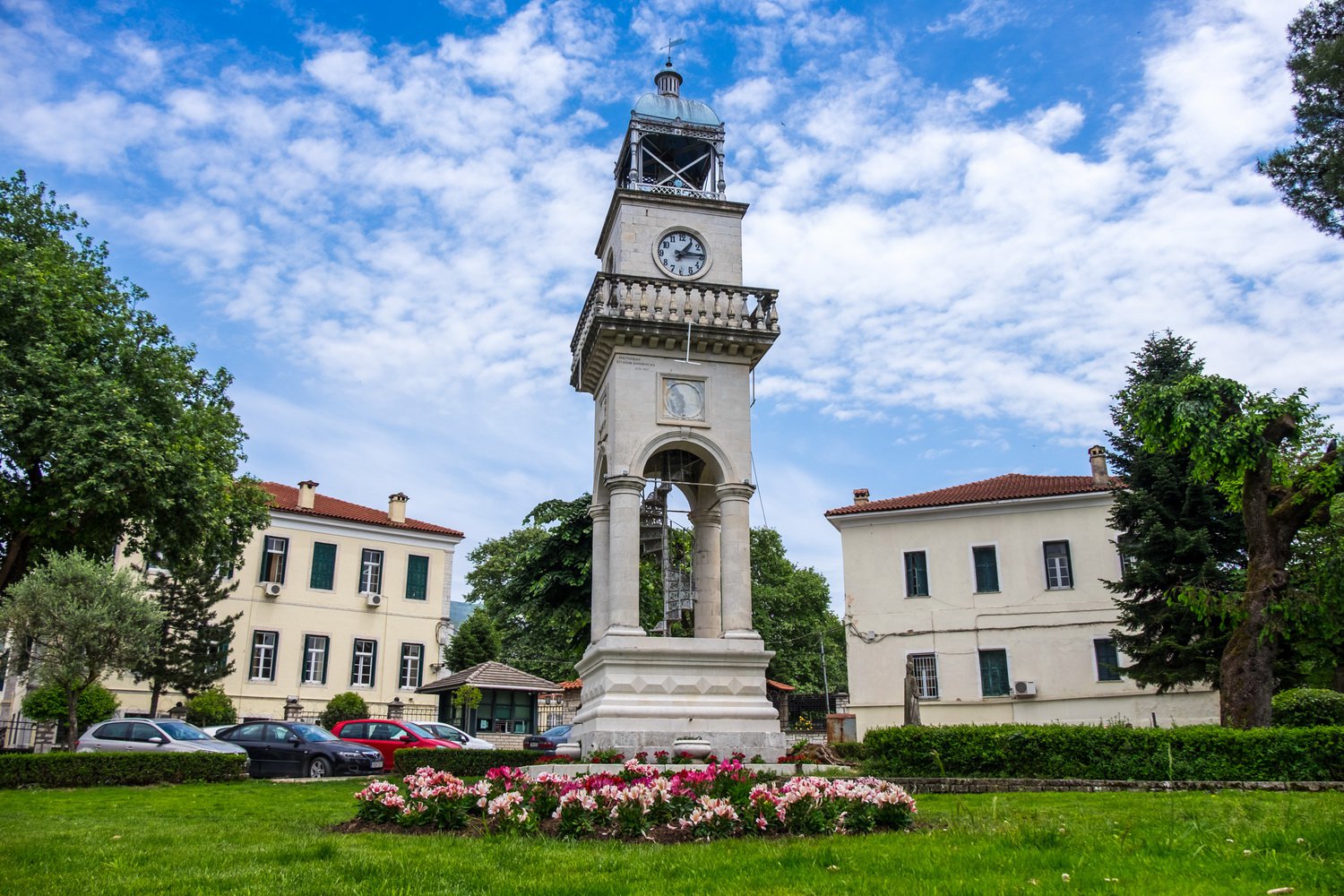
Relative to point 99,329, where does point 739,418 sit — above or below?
below

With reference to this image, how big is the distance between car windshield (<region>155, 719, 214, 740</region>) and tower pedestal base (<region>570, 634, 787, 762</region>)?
35.3 feet

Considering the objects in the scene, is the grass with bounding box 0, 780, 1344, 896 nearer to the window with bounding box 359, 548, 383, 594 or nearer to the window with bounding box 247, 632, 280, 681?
the window with bounding box 247, 632, 280, 681

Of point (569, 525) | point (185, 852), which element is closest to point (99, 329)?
point (569, 525)

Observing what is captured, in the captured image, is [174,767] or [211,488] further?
[211,488]

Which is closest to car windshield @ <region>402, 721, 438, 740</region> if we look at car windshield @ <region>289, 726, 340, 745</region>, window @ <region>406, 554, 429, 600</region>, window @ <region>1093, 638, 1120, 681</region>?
car windshield @ <region>289, 726, 340, 745</region>

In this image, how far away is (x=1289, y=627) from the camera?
740 inches

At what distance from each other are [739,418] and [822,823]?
10.0 metres

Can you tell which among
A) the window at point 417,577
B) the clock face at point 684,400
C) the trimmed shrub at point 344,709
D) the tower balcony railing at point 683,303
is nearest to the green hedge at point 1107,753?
the clock face at point 684,400

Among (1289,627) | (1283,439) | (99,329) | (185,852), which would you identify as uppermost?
(99,329)

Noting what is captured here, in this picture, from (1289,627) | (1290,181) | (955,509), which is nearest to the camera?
(1290,181)

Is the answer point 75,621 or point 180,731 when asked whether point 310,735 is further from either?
point 75,621

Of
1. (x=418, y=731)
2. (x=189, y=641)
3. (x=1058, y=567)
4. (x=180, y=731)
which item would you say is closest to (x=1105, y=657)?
(x=1058, y=567)

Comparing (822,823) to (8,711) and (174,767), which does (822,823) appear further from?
(8,711)

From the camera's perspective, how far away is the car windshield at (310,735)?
75.6 ft
